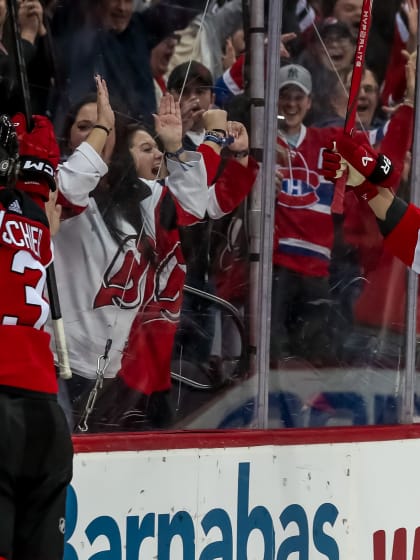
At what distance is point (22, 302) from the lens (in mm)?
3191

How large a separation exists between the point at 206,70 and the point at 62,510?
5.33 ft

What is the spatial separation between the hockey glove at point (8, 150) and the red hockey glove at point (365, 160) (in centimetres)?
114

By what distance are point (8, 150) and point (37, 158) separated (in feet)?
0.59

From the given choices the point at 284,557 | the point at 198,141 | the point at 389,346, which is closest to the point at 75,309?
the point at 198,141

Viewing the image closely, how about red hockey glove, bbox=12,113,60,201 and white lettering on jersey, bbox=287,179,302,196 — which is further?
white lettering on jersey, bbox=287,179,302,196

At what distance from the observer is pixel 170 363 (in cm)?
420

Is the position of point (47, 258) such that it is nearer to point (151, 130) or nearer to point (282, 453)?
point (151, 130)

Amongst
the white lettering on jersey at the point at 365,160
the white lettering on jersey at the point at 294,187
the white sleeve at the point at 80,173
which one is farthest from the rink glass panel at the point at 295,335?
the white lettering on jersey at the point at 365,160

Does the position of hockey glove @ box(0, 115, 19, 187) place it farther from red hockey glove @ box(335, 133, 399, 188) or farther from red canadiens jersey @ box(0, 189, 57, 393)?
red hockey glove @ box(335, 133, 399, 188)

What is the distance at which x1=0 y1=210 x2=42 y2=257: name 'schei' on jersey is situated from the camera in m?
3.21

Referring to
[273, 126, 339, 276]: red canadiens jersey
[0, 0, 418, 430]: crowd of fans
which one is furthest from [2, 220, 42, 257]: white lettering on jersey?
[273, 126, 339, 276]: red canadiens jersey

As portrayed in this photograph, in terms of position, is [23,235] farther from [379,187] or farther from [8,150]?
[379,187]

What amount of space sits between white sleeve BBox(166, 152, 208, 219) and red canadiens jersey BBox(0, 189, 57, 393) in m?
0.91

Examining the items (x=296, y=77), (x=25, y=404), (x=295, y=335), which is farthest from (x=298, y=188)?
(x=25, y=404)
